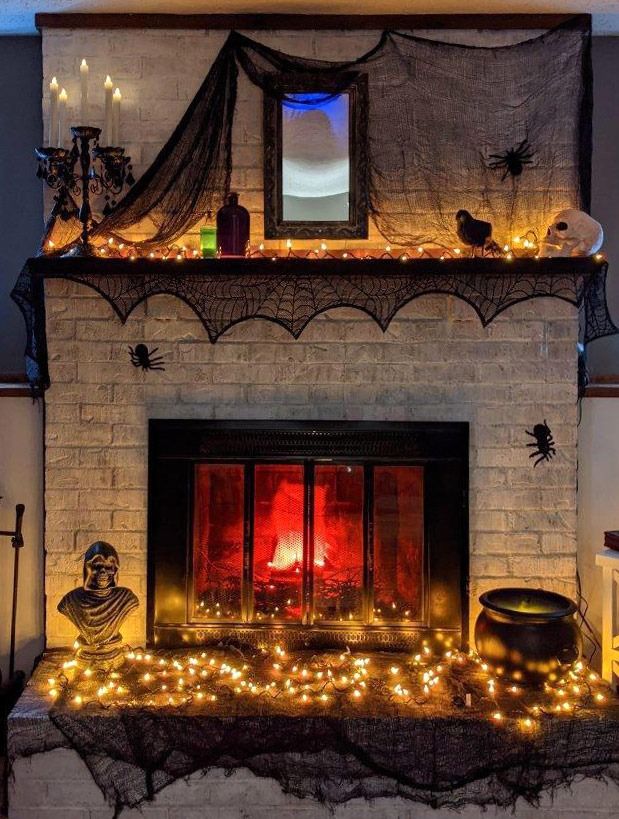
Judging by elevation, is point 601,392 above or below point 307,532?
above

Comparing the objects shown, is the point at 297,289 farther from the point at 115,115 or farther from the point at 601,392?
the point at 601,392

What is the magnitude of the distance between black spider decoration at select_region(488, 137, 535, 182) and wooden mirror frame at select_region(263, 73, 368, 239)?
454mm

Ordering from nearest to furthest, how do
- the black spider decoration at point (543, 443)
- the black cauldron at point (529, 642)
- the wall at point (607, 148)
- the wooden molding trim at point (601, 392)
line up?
the black cauldron at point (529, 642)
the black spider decoration at point (543, 443)
the wooden molding trim at point (601, 392)
the wall at point (607, 148)

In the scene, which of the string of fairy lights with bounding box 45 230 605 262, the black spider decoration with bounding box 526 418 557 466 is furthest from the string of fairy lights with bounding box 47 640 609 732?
the string of fairy lights with bounding box 45 230 605 262

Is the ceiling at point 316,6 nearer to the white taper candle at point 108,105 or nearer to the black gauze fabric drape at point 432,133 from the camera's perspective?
the black gauze fabric drape at point 432,133

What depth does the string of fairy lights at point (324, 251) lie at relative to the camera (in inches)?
102

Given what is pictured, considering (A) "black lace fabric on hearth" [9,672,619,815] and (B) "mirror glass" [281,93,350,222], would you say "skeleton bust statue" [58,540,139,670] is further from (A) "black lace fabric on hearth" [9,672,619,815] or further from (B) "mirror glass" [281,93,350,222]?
(B) "mirror glass" [281,93,350,222]

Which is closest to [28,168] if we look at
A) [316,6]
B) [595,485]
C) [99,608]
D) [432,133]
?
[316,6]

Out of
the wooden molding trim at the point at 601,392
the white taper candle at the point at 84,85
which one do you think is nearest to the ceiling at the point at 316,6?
→ the white taper candle at the point at 84,85

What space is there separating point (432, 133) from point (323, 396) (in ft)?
3.19

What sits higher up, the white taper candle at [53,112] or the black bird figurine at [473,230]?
the white taper candle at [53,112]

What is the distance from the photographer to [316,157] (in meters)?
Answer: 2.70

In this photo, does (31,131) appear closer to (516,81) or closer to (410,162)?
(410,162)

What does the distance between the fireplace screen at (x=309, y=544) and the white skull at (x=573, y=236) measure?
877 mm
